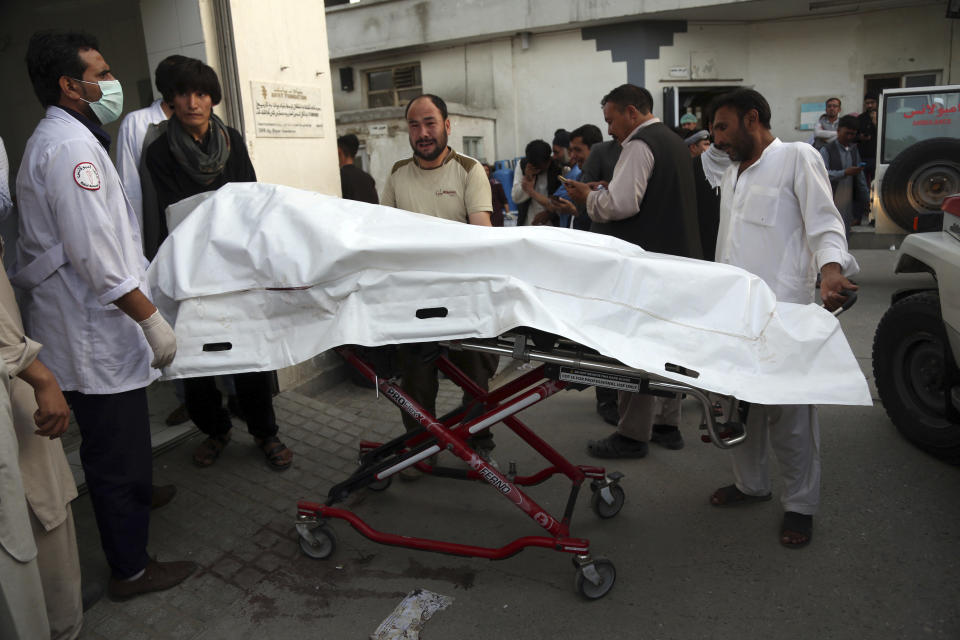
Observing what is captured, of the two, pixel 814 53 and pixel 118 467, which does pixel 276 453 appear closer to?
pixel 118 467

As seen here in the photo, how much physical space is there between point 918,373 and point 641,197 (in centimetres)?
197

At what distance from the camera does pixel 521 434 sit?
11.0ft

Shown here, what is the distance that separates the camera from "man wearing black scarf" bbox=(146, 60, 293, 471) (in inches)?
139

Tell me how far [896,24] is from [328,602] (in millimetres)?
16515

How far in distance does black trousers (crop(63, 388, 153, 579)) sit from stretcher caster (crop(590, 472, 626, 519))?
2.04m

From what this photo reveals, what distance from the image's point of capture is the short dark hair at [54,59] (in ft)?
8.54

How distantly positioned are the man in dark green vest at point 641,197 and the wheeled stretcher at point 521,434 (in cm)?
69

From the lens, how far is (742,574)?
2965mm

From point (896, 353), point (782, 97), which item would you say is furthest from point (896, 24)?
point (896, 353)

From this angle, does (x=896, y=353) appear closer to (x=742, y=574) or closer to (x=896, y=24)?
(x=742, y=574)

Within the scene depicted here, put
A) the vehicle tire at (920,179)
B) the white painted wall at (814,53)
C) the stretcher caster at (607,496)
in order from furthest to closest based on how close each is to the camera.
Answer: the white painted wall at (814,53), the vehicle tire at (920,179), the stretcher caster at (607,496)

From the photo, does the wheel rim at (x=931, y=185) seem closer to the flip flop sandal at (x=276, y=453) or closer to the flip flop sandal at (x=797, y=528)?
the flip flop sandal at (x=797, y=528)

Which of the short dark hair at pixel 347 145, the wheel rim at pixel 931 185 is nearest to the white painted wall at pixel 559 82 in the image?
the wheel rim at pixel 931 185

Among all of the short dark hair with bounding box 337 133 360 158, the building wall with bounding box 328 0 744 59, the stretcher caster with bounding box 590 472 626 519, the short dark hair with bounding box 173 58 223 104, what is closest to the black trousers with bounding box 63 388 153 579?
the short dark hair with bounding box 173 58 223 104
